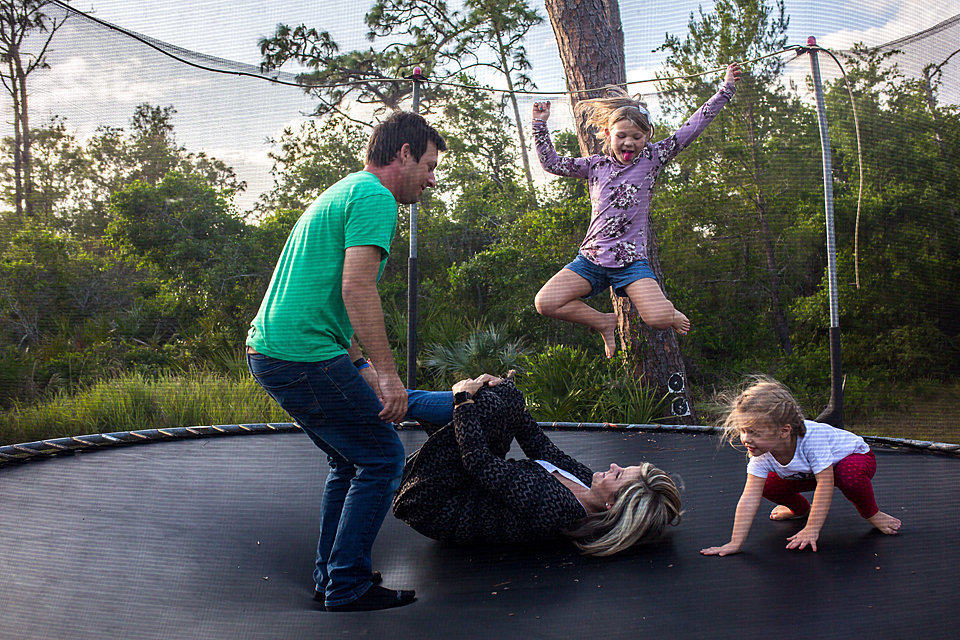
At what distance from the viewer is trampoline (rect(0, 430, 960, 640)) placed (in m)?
1.19

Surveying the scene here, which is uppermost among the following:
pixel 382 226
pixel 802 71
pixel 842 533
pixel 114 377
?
pixel 802 71

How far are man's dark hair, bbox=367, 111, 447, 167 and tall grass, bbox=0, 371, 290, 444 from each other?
2767 mm

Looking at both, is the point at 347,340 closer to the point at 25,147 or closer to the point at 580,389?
the point at 580,389

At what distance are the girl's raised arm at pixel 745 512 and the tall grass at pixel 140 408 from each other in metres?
2.86

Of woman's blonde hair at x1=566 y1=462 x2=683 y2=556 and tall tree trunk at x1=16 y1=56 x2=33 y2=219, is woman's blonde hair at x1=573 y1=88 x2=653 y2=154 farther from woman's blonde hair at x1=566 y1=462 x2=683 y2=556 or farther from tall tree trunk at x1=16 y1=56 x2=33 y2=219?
tall tree trunk at x1=16 y1=56 x2=33 y2=219

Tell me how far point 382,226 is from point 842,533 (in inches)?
48.9

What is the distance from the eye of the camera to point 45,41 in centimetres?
323

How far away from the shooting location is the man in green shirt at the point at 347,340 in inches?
48.2

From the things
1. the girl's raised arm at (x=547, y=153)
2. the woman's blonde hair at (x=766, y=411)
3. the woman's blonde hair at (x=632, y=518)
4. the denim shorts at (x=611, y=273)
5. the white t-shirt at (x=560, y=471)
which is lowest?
the woman's blonde hair at (x=632, y=518)

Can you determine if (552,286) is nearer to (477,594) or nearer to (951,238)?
(477,594)

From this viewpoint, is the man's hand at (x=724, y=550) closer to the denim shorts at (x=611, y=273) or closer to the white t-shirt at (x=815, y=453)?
the white t-shirt at (x=815, y=453)

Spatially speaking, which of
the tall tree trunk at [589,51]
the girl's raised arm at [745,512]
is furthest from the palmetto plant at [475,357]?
the girl's raised arm at [745,512]

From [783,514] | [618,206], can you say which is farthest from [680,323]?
[783,514]

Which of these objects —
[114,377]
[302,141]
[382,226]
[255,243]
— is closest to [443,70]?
[302,141]
